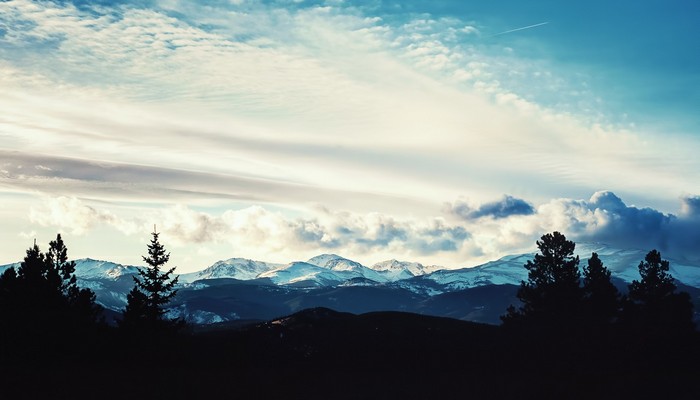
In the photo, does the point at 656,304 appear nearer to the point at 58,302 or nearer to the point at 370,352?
the point at 370,352

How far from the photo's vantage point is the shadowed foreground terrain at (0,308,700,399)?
5144 cm

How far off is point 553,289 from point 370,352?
27.3 meters

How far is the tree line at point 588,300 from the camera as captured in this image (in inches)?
3334

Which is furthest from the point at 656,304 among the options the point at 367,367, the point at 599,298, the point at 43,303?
the point at 43,303

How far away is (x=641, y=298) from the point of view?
292 ft

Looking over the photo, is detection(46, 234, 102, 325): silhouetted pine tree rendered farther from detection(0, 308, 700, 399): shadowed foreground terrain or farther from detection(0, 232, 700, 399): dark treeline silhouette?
detection(0, 308, 700, 399): shadowed foreground terrain

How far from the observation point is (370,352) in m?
78.2

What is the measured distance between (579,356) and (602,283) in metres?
16.2

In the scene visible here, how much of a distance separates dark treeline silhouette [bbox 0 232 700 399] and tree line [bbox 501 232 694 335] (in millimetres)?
163

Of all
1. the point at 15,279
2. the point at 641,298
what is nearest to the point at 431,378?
the point at 641,298

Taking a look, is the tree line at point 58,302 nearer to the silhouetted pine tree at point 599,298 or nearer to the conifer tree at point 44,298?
the conifer tree at point 44,298

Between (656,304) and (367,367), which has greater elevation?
(656,304)

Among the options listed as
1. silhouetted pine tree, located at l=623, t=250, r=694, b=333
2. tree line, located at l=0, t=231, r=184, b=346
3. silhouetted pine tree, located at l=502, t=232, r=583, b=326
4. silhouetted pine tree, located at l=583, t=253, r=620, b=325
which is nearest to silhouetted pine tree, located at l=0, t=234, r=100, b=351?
tree line, located at l=0, t=231, r=184, b=346

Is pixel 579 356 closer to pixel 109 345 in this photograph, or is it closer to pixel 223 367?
pixel 223 367
